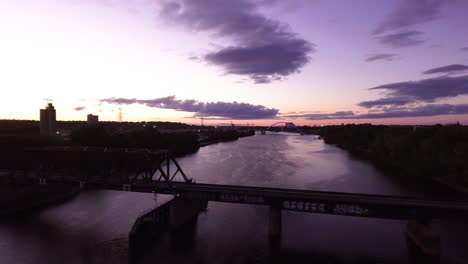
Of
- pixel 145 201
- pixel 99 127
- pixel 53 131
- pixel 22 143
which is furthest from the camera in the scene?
pixel 53 131

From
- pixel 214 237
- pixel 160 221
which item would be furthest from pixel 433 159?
pixel 160 221

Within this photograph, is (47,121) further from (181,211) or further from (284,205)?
(284,205)

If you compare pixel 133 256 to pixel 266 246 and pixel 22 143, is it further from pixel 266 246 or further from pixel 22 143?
pixel 22 143

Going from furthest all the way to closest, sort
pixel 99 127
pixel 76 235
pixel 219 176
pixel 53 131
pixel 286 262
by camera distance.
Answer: pixel 53 131, pixel 99 127, pixel 219 176, pixel 76 235, pixel 286 262

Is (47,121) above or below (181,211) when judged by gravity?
above

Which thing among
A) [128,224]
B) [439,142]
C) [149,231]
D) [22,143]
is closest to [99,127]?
[22,143]

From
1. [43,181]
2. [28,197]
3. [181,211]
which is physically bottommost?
[28,197]

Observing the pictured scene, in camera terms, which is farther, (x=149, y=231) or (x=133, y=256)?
(x=149, y=231)
